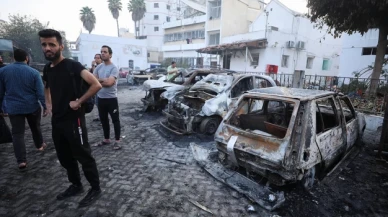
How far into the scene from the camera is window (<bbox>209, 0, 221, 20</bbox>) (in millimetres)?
22328

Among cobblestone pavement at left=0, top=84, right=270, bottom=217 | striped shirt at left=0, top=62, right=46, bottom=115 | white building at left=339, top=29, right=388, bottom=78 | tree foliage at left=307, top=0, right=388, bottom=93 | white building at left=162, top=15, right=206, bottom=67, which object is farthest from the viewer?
white building at left=162, top=15, right=206, bottom=67

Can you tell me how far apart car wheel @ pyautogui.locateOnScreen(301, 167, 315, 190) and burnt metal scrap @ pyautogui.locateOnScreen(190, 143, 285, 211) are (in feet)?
1.34

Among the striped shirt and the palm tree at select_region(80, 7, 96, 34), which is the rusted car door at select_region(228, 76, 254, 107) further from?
the palm tree at select_region(80, 7, 96, 34)

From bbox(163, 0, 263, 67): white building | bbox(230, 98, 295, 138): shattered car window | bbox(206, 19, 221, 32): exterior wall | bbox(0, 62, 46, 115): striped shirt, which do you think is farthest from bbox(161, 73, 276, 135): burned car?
bbox(206, 19, 221, 32): exterior wall

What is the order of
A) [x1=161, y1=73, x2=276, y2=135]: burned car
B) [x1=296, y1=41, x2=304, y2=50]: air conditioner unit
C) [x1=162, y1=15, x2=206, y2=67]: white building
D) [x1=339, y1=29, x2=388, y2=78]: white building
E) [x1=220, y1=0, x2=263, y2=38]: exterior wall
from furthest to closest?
[x1=162, y1=15, x2=206, y2=67]: white building
[x1=220, y1=0, x2=263, y2=38]: exterior wall
[x1=296, y1=41, x2=304, y2=50]: air conditioner unit
[x1=339, y1=29, x2=388, y2=78]: white building
[x1=161, y1=73, x2=276, y2=135]: burned car

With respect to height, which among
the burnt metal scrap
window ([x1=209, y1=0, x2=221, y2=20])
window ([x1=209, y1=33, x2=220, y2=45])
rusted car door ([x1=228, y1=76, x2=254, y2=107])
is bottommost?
the burnt metal scrap

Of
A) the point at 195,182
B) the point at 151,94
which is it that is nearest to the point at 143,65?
the point at 151,94

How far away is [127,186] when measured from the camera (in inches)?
124

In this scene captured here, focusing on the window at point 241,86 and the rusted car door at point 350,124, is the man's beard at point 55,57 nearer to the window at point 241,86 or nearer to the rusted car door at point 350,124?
the window at point 241,86

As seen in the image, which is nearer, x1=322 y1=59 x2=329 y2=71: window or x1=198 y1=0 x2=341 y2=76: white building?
x1=198 y1=0 x2=341 y2=76: white building

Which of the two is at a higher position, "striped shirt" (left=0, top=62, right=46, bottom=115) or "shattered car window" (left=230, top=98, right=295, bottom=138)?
"striped shirt" (left=0, top=62, right=46, bottom=115)

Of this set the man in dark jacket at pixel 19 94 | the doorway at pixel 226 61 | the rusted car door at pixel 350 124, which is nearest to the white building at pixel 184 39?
the doorway at pixel 226 61

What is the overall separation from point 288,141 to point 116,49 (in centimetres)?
3113

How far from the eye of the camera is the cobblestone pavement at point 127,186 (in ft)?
8.62
